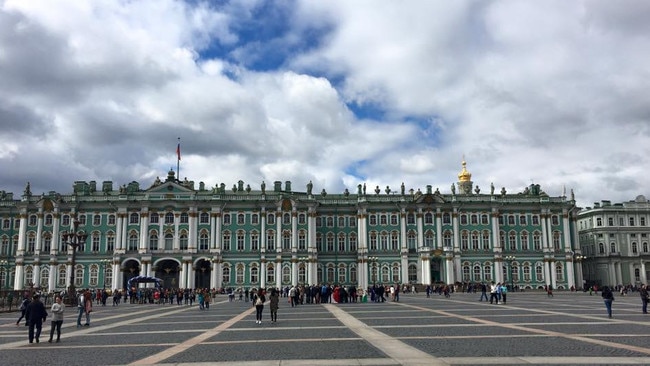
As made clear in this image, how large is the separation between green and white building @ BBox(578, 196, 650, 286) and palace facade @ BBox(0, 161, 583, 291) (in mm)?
11728

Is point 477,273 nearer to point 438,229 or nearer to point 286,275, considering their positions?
point 438,229

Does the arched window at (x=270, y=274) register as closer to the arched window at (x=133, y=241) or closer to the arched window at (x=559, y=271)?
the arched window at (x=133, y=241)

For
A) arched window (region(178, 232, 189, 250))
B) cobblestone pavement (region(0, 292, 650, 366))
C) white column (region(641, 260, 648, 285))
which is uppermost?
arched window (region(178, 232, 189, 250))

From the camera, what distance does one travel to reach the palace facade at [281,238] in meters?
85.7

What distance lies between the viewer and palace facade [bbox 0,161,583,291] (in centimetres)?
8569

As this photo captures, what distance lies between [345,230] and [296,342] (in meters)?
71.4

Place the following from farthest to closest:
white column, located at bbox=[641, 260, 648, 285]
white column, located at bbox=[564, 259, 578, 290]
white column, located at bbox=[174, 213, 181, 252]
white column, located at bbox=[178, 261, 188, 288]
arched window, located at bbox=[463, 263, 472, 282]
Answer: white column, located at bbox=[641, 260, 648, 285] → white column, located at bbox=[564, 259, 578, 290] → arched window, located at bbox=[463, 263, 472, 282] → white column, located at bbox=[174, 213, 181, 252] → white column, located at bbox=[178, 261, 188, 288]

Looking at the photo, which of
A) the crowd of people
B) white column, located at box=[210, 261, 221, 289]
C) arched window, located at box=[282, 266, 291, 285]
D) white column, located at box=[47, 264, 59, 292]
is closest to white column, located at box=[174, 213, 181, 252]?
white column, located at box=[210, 261, 221, 289]

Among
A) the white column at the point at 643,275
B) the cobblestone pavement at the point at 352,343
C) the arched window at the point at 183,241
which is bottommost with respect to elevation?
the cobblestone pavement at the point at 352,343

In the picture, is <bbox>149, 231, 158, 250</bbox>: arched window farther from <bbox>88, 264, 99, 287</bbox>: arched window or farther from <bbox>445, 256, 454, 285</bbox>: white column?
<bbox>445, 256, 454, 285</bbox>: white column

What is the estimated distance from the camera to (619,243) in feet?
326

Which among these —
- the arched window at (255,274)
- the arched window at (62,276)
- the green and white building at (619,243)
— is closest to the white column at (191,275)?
Answer: the arched window at (255,274)

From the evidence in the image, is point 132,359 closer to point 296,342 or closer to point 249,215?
point 296,342

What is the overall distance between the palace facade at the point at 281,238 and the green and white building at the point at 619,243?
1173 cm
